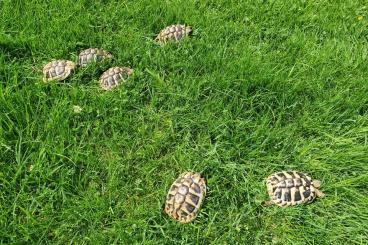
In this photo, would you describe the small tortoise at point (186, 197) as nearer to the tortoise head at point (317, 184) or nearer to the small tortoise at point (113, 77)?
the tortoise head at point (317, 184)

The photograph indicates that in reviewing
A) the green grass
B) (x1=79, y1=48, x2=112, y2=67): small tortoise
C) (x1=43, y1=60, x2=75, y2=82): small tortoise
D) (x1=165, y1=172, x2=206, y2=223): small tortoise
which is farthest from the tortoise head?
(x1=43, y1=60, x2=75, y2=82): small tortoise

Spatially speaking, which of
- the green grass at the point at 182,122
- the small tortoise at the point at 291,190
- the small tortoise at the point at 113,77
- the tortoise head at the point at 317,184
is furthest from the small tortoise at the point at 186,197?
the small tortoise at the point at 113,77

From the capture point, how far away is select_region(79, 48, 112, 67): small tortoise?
13.9 feet

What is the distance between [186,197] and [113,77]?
1.57 metres

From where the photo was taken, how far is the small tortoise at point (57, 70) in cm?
399

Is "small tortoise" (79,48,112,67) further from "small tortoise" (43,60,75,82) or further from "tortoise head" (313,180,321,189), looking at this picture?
"tortoise head" (313,180,321,189)

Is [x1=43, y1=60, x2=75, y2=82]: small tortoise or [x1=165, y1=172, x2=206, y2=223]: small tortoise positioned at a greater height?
[x1=43, y1=60, x2=75, y2=82]: small tortoise

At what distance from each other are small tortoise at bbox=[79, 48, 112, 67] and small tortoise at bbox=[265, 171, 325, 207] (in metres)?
2.25

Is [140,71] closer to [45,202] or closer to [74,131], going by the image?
[74,131]

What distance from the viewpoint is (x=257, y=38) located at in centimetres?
473

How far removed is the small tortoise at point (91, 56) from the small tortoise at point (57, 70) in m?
0.13

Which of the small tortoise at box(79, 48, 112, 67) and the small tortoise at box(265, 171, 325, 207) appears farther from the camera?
the small tortoise at box(79, 48, 112, 67)

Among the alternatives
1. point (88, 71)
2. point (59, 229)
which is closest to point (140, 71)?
point (88, 71)

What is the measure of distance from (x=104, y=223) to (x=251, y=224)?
125cm
